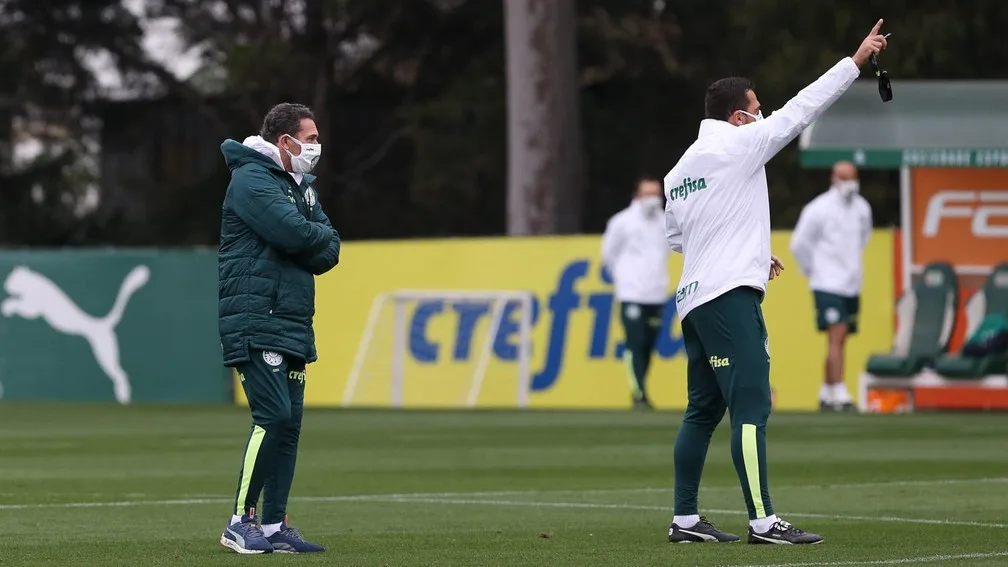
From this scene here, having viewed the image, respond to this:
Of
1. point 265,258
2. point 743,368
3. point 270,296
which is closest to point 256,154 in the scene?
point 265,258

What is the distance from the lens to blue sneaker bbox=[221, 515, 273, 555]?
32.2 ft

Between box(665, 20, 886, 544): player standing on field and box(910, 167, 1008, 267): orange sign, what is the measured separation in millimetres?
13626

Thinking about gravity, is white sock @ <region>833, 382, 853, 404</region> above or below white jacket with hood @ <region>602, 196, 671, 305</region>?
below

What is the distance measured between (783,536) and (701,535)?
45 centimetres

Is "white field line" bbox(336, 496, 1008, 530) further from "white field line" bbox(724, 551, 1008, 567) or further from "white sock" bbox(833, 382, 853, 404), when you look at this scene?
"white sock" bbox(833, 382, 853, 404)

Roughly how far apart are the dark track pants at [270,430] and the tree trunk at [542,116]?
19960mm

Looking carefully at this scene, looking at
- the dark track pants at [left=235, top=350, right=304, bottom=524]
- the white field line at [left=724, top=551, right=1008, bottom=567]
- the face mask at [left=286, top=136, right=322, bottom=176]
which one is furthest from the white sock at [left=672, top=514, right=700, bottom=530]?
the face mask at [left=286, top=136, right=322, bottom=176]

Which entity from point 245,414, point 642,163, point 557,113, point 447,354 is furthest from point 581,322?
point 642,163

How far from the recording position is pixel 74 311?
91.8 ft

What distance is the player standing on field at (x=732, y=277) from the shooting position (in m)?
9.90

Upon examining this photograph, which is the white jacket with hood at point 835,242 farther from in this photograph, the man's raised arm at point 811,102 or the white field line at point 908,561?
the white field line at point 908,561

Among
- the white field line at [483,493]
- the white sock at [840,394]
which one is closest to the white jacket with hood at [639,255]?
the white sock at [840,394]

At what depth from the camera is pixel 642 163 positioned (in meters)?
41.6

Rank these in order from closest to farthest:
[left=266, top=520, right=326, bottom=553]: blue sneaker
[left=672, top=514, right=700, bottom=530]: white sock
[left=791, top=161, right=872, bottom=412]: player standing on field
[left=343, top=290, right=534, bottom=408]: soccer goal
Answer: [left=266, top=520, right=326, bottom=553]: blue sneaker, [left=672, top=514, right=700, bottom=530]: white sock, [left=791, top=161, right=872, bottom=412]: player standing on field, [left=343, top=290, right=534, bottom=408]: soccer goal
